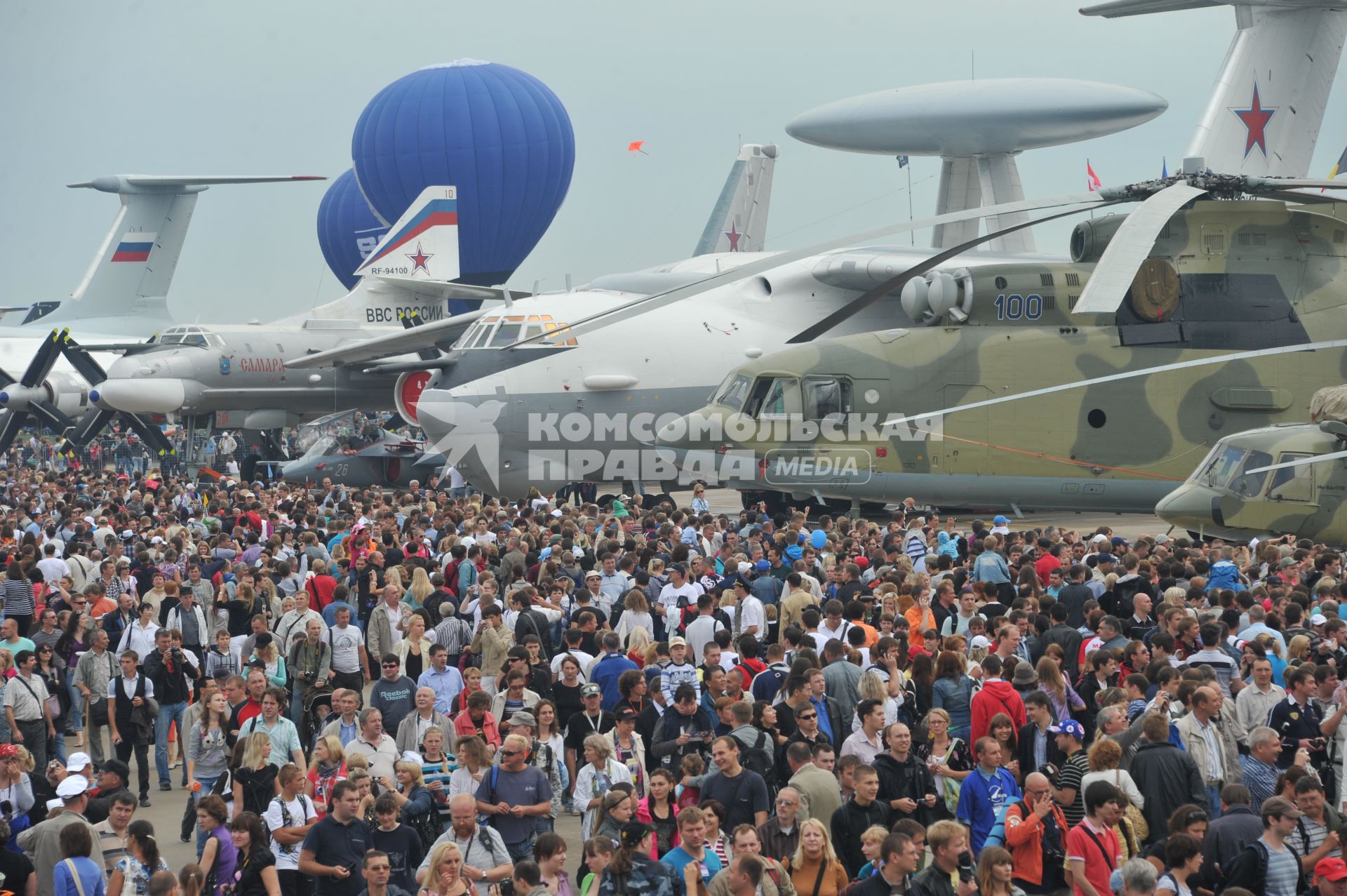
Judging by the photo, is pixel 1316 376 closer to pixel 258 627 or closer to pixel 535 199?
pixel 258 627

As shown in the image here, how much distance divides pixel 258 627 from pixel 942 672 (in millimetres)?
5631

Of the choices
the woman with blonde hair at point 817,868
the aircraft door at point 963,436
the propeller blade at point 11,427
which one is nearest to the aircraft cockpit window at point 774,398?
the aircraft door at point 963,436

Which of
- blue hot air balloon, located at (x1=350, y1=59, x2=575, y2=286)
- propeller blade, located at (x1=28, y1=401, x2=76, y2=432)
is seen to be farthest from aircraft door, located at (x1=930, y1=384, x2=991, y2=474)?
blue hot air balloon, located at (x1=350, y1=59, x2=575, y2=286)

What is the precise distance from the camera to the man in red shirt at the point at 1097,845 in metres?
6.73

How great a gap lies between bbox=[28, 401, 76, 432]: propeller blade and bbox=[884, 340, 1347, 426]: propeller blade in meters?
24.8

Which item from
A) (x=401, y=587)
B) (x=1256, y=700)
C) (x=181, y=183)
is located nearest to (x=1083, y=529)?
(x=401, y=587)

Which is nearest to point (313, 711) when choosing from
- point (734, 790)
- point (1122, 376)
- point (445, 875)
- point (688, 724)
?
point (688, 724)

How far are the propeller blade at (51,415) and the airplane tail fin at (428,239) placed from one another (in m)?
8.56

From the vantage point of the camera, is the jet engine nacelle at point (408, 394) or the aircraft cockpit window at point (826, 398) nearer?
the aircraft cockpit window at point (826, 398)

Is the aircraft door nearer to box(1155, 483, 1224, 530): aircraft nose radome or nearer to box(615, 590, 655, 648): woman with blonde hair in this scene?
box(1155, 483, 1224, 530): aircraft nose radome

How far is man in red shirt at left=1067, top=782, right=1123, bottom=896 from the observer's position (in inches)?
265

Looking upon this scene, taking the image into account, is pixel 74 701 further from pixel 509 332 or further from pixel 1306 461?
pixel 509 332

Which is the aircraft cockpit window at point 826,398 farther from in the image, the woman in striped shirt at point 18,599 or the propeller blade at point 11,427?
the propeller blade at point 11,427

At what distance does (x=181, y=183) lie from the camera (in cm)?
5319
